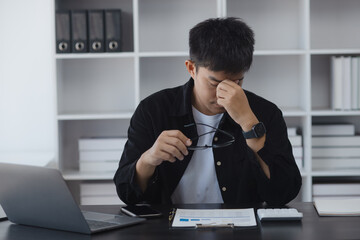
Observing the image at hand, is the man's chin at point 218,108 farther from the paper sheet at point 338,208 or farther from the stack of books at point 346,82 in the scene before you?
the stack of books at point 346,82

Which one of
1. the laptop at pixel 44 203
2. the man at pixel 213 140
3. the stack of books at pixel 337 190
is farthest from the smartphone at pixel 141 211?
the stack of books at pixel 337 190

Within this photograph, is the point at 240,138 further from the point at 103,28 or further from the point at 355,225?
the point at 103,28

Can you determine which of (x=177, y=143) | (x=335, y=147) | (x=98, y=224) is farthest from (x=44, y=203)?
(x=335, y=147)

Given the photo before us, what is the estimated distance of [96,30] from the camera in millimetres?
3020

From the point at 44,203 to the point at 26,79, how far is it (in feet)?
6.49

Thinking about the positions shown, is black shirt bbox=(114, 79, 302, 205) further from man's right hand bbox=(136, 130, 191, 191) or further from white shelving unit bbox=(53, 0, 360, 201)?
white shelving unit bbox=(53, 0, 360, 201)

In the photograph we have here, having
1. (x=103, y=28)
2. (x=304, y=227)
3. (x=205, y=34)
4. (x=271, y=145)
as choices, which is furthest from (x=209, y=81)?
(x=103, y=28)

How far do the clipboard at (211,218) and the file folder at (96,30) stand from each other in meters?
1.58

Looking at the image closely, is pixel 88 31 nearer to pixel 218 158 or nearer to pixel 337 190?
pixel 218 158

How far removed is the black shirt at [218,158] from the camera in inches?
71.6

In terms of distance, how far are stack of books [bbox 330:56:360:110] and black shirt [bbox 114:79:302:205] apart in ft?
3.76

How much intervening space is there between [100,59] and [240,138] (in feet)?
4.99

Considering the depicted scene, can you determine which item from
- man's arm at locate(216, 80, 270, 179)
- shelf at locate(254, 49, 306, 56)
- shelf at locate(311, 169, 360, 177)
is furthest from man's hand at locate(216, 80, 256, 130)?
shelf at locate(311, 169, 360, 177)

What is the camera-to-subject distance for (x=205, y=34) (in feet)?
6.19
